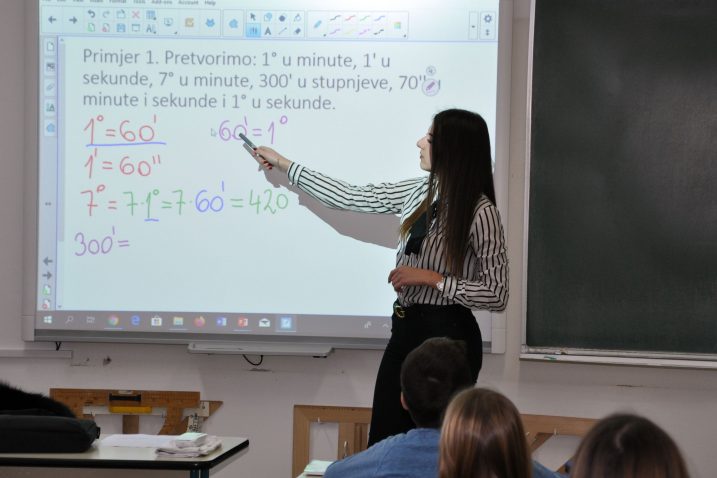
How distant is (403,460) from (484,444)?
0.36 metres

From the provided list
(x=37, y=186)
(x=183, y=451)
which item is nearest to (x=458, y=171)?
(x=183, y=451)

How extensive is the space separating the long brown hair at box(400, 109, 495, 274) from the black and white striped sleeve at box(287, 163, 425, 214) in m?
0.45

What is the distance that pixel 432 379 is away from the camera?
2156mm

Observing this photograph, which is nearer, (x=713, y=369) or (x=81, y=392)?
(x=713, y=369)

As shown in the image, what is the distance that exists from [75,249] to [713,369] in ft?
8.47

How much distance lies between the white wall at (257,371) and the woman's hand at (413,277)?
3.49 ft

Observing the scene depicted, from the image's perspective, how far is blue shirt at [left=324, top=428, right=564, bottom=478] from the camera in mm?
1870

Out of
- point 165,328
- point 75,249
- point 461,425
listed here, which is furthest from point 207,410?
point 461,425

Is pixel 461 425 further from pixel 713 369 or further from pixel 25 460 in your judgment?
pixel 713 369

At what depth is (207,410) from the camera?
3744 millimetres

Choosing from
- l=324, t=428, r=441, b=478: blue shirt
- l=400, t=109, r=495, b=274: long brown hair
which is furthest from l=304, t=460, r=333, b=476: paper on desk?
l=400, t=109, r=495, b=274: long brown hair

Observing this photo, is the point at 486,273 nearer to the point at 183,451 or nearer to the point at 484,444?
the point at 183,451

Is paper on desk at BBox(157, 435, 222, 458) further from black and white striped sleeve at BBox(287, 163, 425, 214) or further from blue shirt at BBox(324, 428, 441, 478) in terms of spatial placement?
black and white striped sleeve at BBox(287, 163, 425, 214)

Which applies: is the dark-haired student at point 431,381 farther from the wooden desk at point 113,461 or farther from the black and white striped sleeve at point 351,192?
the black and white striped sleeve at point 351,192
